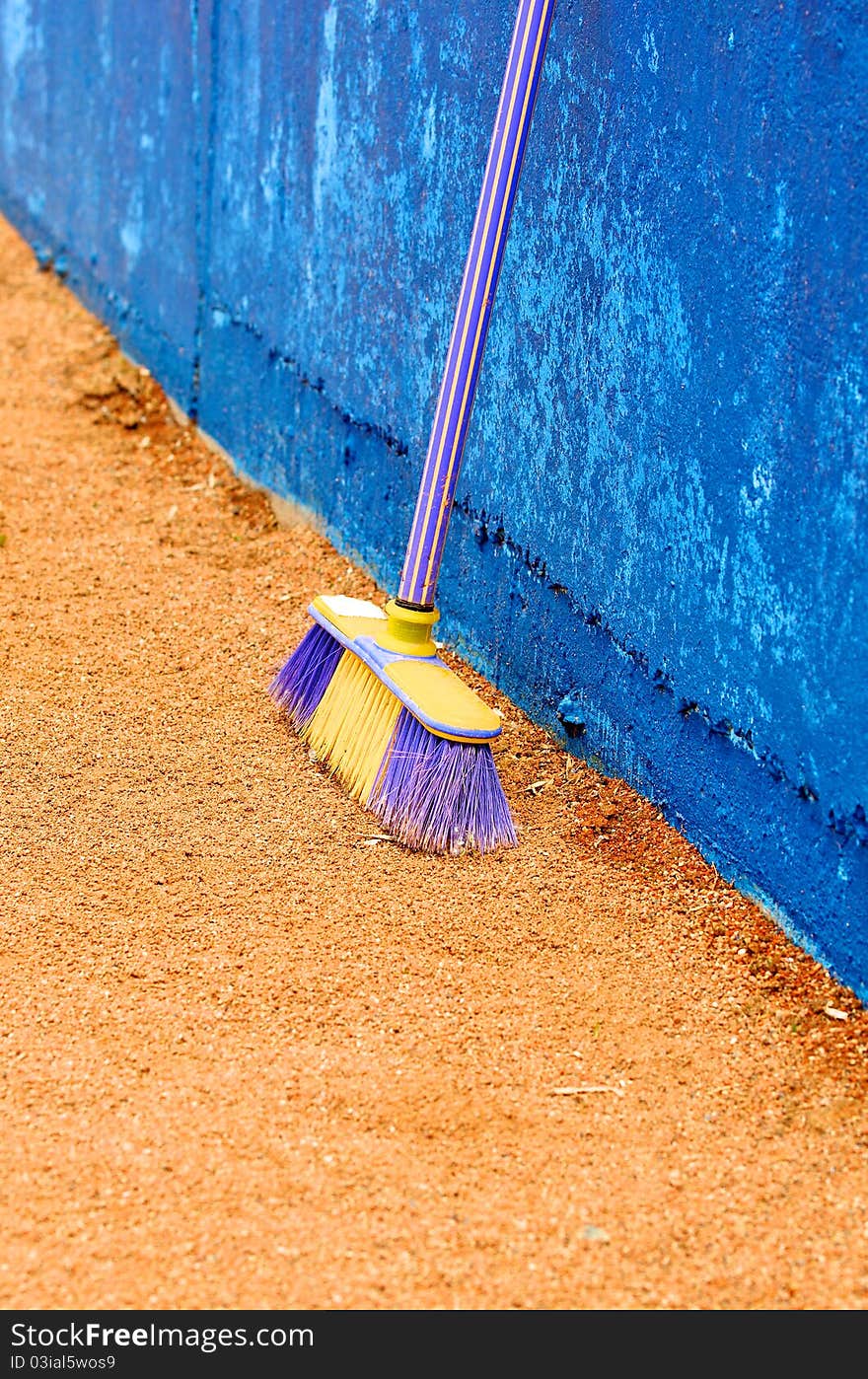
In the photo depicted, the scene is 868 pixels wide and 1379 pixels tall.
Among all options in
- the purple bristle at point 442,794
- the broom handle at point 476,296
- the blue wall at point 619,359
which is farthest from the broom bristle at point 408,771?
the blue wall at point 619,359

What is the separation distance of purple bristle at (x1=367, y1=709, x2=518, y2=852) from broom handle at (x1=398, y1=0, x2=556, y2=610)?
367mm

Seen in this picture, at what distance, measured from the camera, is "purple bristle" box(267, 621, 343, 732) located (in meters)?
3.28

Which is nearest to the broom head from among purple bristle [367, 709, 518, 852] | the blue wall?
purple bristle [367, 709, 518, 852]

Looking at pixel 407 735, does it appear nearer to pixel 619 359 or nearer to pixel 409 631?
pixel 409 631

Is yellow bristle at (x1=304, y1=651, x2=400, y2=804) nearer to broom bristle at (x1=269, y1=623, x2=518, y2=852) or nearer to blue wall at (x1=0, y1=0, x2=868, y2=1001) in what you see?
broom bristle at (x1=269, y1=623, x2=518, y2=852)

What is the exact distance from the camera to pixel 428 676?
2.96 meters

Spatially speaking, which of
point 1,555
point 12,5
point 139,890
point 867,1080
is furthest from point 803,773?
point 12,5

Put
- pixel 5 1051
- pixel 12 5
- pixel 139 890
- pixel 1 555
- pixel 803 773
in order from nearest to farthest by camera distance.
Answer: pixel 5 1051 < pixel 803 773 < pixel 139 890 < pixel 1 555 < pixel 12 5

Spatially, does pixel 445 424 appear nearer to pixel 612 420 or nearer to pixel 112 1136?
pixel 612 420

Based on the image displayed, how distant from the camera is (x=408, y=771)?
2.90 meters

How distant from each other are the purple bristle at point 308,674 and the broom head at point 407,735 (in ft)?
0.04

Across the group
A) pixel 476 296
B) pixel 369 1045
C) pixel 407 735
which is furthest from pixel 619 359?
pixel 369 1045

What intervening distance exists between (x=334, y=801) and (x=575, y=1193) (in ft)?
3.98

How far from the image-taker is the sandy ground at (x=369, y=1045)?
1918 mm
